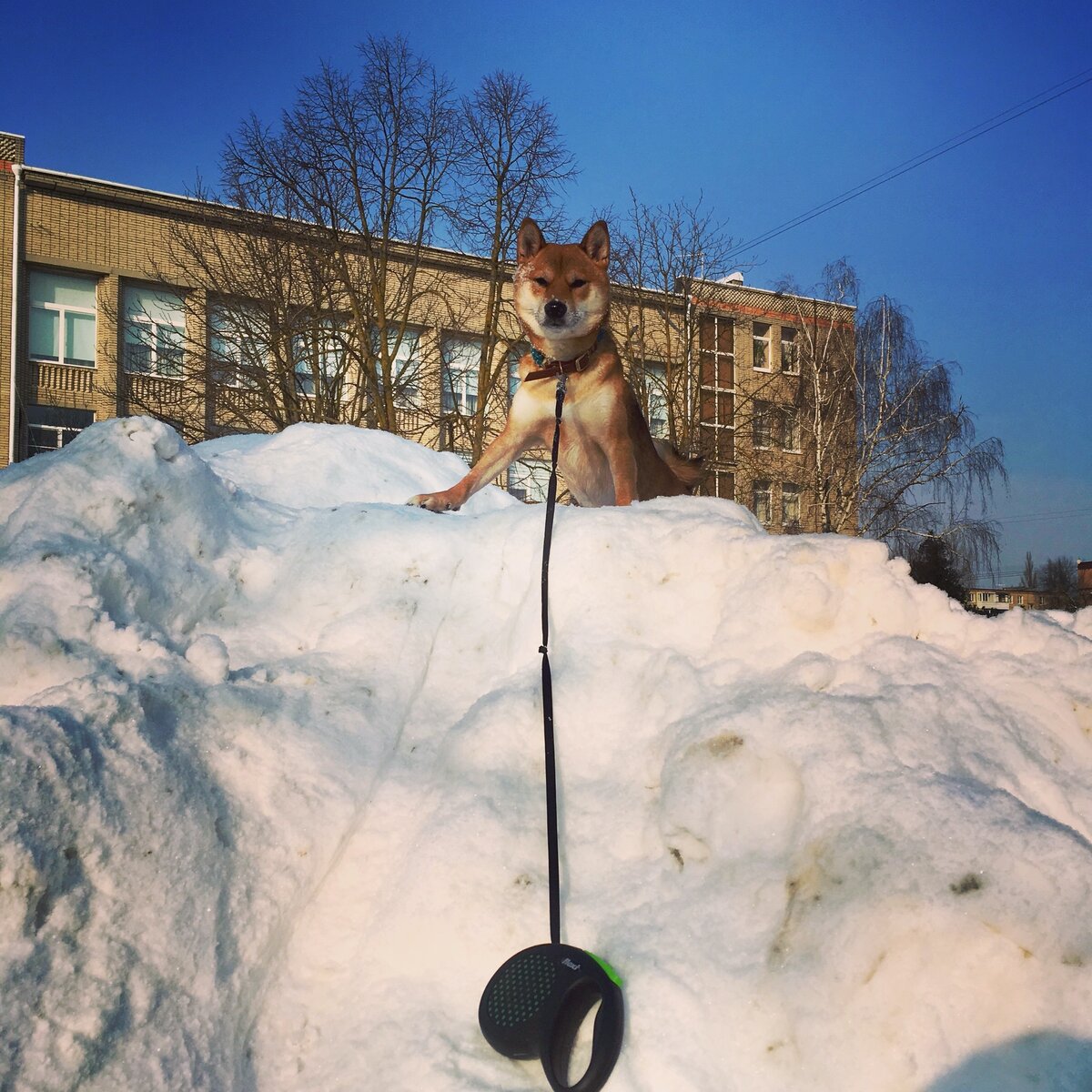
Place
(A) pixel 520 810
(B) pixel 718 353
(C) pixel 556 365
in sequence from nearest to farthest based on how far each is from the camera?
(A) pixel 520 810 < (C) pixel 556 365 < (B) pixel 718 353

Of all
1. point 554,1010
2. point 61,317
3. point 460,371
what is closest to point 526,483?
point 460,371

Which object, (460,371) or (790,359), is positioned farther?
(790,359)

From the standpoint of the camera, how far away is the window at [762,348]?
2925 cm

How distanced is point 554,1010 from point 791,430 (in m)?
24.3

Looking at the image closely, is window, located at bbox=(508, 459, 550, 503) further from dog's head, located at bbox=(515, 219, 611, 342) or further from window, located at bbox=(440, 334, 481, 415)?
dog's head, located at bbox=(515, 219, 611, 342)

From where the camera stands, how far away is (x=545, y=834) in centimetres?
210

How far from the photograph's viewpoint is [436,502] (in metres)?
3.68

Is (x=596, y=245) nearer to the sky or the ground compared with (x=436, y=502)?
nearer to the sky

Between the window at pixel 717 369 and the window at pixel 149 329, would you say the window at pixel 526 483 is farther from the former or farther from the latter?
the window at pixel 149 329

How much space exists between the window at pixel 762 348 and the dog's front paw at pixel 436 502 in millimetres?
27331

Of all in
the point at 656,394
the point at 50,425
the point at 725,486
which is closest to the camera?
the point at 50,425

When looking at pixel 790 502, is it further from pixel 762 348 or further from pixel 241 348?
pixel 241 348

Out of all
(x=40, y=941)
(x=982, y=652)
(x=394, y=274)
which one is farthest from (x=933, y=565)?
(x=40, y=941)

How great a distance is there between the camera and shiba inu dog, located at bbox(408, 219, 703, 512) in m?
3.79
